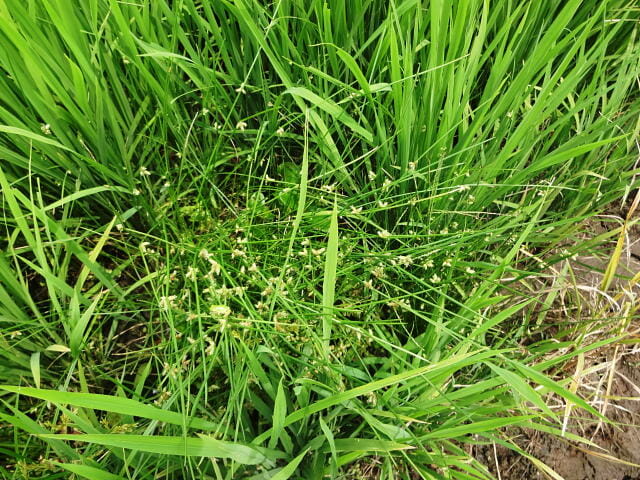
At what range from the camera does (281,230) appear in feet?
3.71

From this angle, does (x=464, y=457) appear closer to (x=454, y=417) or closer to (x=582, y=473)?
(x=454, y=417)

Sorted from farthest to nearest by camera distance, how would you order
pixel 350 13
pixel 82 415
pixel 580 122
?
pixel 580 122 < pixel 350 13 < pixel 82 415

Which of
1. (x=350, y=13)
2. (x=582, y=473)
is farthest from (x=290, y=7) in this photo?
(x=582, y=473)

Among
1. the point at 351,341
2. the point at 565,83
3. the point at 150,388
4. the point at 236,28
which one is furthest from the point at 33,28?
the point at 565,83

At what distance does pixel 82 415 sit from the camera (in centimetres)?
99

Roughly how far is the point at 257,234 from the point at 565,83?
2.49ft

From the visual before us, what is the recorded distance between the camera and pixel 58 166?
1107 mm

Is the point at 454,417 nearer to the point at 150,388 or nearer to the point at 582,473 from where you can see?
the point at 582,473

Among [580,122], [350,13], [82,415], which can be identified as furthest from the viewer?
[580,122]

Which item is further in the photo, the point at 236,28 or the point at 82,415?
the point at 236,28

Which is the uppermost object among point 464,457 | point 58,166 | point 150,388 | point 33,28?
point 33,28

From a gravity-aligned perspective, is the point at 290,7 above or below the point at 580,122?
above

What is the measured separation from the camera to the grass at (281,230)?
0.95 meters

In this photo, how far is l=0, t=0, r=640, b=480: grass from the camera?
0.95m
